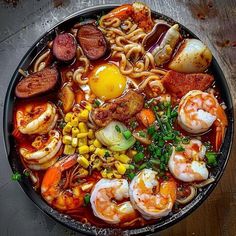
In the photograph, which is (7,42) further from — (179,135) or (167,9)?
(179,135)

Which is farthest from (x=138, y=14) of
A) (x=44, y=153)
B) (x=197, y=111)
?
(x=44, y=153)

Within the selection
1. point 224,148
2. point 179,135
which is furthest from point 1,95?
point 224,148

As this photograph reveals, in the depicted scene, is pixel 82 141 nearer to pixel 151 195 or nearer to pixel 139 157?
pixel 139 157

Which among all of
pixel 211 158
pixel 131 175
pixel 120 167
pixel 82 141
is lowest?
pixel 211 158

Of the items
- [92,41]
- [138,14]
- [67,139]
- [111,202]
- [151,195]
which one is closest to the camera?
[151,195]

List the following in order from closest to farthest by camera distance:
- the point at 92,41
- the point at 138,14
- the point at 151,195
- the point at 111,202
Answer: the point at 151,195 < the point at 111,202 < the point at 92,41 < the point at 138,14

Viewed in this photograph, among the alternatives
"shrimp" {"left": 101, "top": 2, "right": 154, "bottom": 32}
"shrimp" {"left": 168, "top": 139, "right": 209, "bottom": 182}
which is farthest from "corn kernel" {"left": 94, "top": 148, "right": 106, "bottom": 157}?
"shrimp" {"left": 101, "top": 2, "right": 154, "bottom": 32}

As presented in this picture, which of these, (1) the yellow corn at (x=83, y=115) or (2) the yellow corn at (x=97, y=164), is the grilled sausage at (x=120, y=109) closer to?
(1) the yellow corn at (x=83, y=115)
